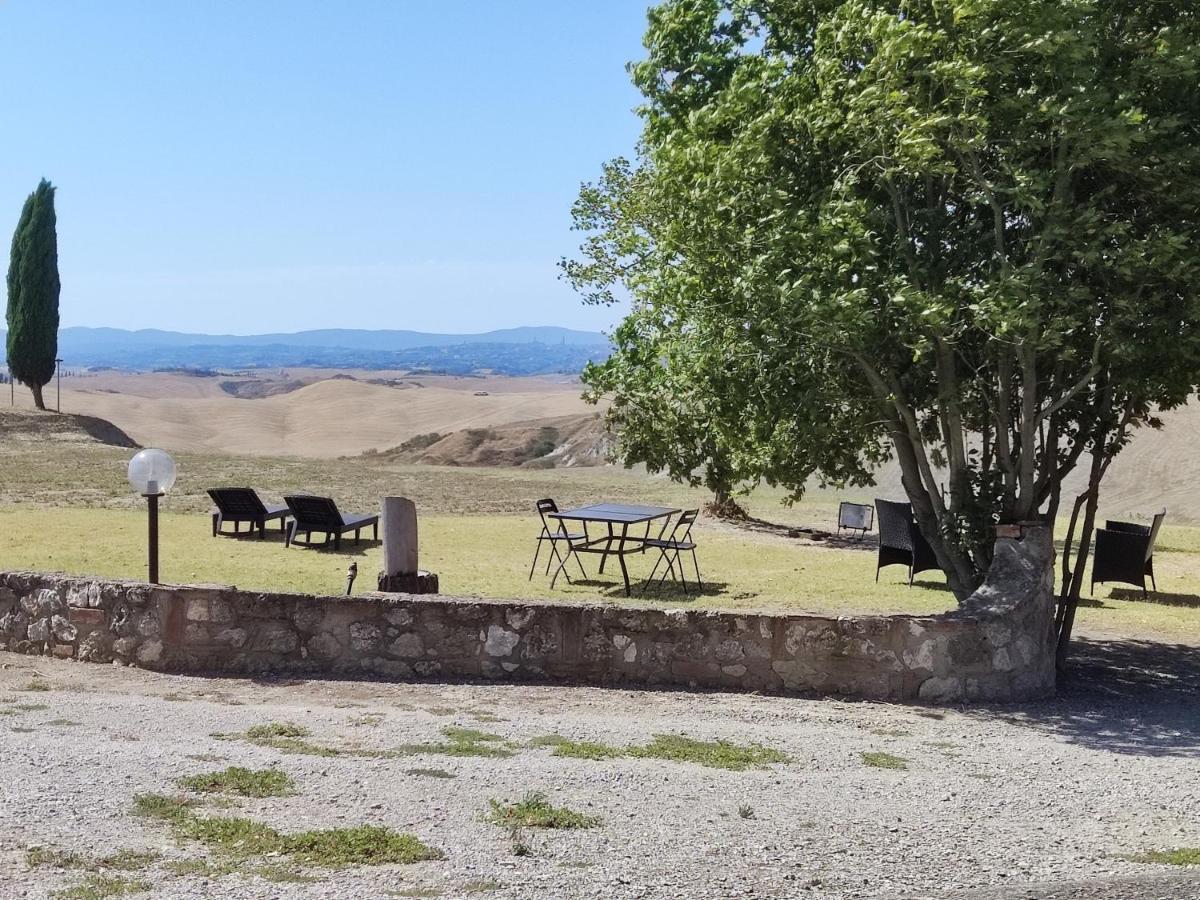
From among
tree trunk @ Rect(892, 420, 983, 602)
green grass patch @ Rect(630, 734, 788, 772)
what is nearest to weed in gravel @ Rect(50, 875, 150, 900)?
green grass patch @ Rect(630, 734, 788, 772)

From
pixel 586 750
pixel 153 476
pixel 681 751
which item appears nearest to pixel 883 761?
pixel 681 751

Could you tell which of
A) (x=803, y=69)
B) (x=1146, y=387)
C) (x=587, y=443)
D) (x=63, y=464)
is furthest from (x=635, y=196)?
(x=587, y=443)

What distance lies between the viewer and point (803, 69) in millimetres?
9953

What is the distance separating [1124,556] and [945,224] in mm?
5769

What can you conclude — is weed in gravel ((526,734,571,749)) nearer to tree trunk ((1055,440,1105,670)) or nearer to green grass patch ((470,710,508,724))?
green grass patch ((470,710,508,724))

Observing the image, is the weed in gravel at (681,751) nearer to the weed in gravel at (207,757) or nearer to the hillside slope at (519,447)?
the weed in gravel at (207,757)

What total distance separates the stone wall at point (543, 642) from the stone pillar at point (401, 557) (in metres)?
1.47

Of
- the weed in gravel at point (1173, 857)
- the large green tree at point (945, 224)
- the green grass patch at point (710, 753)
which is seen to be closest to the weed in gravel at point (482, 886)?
the green grass patch at point (710, 753)

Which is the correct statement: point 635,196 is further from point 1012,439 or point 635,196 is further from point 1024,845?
point 1024,845

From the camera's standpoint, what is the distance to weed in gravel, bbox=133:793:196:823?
5.20 meters

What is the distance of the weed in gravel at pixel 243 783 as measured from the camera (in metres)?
5.62

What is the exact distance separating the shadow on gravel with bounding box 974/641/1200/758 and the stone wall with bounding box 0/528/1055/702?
569 mm

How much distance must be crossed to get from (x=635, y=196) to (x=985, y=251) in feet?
37.1

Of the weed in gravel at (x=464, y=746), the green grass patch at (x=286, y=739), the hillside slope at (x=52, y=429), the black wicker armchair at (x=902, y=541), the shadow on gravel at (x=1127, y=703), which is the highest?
the hillside slope at (x=52, y=429)
